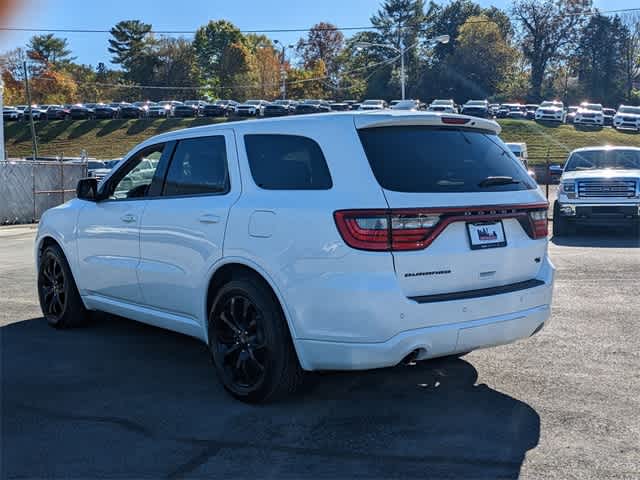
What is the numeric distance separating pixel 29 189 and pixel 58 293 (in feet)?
53.7

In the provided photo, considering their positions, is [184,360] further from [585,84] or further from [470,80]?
[585,84]

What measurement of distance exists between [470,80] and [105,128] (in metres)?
42.0

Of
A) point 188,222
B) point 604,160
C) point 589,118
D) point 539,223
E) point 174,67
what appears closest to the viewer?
point 539,223

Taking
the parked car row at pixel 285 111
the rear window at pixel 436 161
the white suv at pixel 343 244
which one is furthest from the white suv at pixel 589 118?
the rear window at pixel 436 161

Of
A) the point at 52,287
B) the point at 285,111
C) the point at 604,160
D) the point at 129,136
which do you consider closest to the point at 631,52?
the point at 285,111

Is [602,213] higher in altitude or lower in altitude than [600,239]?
higher

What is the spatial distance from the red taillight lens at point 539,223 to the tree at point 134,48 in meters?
96.4

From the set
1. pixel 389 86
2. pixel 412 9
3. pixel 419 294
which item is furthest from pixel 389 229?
pixel 412 9

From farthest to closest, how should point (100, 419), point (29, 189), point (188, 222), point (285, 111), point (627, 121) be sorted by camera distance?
1. point (285, 111)
2. point (627, 121)
3. point (29, 189)
4. point (188, 222)
5. point (100, 419)

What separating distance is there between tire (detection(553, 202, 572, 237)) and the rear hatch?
399 inches

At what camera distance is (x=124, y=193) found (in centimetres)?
643

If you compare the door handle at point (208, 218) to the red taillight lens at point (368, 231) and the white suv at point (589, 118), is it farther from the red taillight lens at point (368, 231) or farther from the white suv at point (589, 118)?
the white suv at point (589, 118)

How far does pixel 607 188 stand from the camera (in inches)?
564

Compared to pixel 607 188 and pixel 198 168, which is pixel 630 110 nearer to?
pixel 607 188
